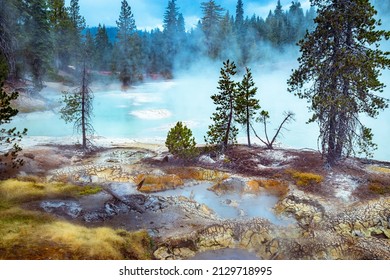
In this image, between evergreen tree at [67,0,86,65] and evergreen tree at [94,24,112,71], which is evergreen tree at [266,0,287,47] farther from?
evergreen tree at [67,0,86,65]

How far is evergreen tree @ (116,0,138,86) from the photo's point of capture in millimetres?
8383

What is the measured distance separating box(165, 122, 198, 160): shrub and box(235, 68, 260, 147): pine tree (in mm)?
2303

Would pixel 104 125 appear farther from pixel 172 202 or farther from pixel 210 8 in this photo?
pixel 210 8

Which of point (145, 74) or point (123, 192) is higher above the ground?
point (145, 74)

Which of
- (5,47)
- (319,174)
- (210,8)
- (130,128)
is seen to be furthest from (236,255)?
(5,47)

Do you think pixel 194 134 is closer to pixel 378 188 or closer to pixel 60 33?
pixel 60 33

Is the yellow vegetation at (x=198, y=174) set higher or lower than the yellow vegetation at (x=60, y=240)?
higher

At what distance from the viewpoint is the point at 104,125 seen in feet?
34.8

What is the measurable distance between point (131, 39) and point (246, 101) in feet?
13.7

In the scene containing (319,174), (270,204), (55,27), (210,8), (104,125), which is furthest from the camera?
(104,125)

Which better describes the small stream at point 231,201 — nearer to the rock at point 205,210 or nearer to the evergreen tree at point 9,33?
the rock at point 205,210

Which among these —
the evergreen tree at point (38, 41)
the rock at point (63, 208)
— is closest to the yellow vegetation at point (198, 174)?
the rock at point (63, 208)

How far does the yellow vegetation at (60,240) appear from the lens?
579cm
